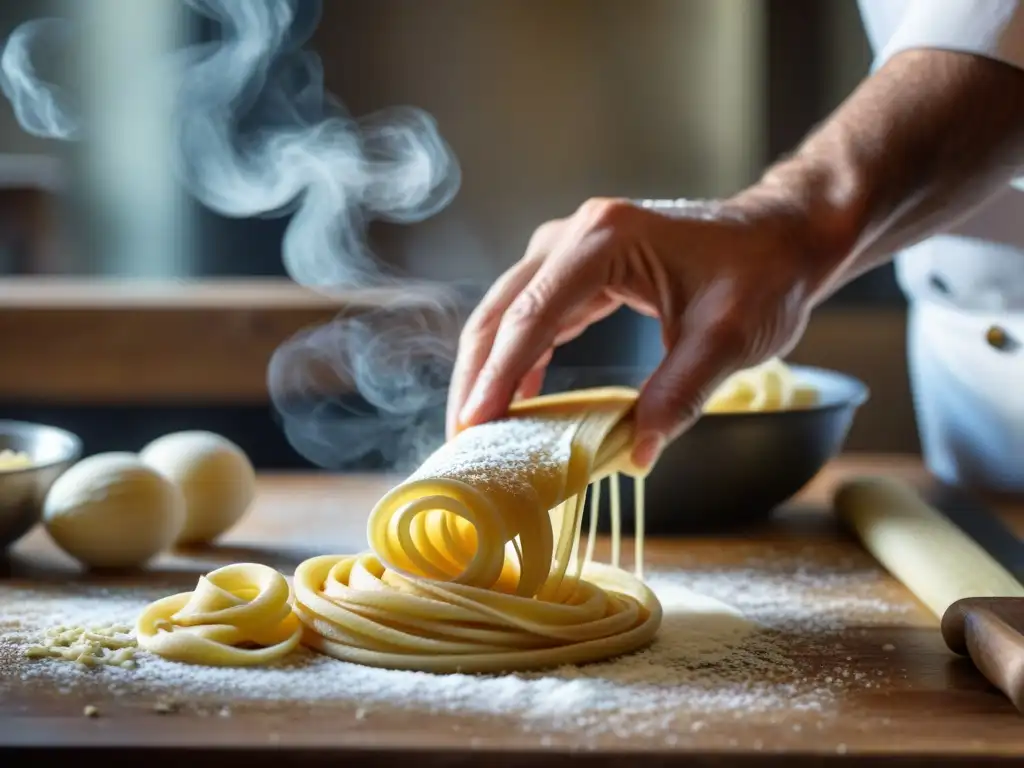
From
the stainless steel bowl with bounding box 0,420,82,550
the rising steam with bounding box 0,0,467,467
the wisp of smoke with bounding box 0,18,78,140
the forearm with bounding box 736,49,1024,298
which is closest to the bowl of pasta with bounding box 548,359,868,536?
the forearm with bounding box 736,49,1024,298

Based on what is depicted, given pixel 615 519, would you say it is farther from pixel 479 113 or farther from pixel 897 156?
pixel 479 113

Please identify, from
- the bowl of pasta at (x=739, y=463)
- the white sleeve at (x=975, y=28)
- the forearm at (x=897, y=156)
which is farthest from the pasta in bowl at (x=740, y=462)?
the white sleeve at (x=975, y=28)

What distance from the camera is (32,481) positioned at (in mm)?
1373

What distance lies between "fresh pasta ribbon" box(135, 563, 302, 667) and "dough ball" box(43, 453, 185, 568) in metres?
0.21

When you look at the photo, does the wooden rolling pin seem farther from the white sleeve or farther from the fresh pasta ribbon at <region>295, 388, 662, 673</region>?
the white sleeve

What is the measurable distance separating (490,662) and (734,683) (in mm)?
196

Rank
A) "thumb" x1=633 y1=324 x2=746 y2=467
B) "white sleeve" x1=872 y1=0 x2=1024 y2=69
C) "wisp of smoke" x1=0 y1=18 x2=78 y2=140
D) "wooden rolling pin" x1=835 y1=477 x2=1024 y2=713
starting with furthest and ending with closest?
1. "wisp of smoke" x1=0 y1=18 x2=78 y2=140
2. "white sleeve" x1=872 y1=0 x2=1024 y2=69
3. "thumb" x1=633 y1=324 x2=746 y2=467
4. "wooden rolling pin" x1=835 y1=477 x2=1024 y2=713

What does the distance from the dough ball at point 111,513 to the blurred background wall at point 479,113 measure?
2.41 metres

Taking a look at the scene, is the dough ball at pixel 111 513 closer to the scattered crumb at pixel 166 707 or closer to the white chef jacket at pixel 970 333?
the scattered crumb at pixel 166 707

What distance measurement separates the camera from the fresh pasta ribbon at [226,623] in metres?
1.04

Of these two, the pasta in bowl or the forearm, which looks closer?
the forearm

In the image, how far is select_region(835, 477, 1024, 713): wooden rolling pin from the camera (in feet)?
3.26

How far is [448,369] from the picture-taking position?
260 cm

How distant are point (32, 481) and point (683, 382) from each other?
717 mm
